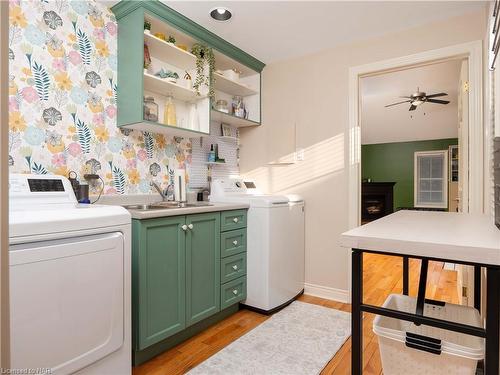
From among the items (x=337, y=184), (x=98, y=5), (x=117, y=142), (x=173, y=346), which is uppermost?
(x=98, y=5)

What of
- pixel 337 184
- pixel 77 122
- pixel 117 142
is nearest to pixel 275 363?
pixel 337 184

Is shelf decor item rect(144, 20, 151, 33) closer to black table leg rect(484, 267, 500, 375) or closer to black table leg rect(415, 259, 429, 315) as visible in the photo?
black table leg rect(415, 259, 429, 315)

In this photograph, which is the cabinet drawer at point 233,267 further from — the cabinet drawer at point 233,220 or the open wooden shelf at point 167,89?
the open wooden shelf at point 167,89

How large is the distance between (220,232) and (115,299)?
97 cm

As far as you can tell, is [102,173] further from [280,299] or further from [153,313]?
[280,299]

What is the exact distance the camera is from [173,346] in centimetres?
205

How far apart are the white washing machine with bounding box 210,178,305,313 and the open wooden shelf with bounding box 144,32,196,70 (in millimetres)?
1083

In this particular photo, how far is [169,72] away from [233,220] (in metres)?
1.31

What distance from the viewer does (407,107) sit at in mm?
6543

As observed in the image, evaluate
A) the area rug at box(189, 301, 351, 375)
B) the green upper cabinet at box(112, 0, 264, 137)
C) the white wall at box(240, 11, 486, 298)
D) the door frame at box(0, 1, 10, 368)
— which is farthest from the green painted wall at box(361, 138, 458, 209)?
the door frame at box(0, 1, 10, 368)

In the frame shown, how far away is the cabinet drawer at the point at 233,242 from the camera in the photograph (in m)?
2.38

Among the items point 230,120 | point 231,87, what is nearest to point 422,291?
point 230,120

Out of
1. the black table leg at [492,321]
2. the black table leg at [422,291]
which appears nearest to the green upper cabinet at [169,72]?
the black table leg at [422,291]

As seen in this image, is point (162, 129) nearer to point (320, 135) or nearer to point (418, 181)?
point (320, 135)
